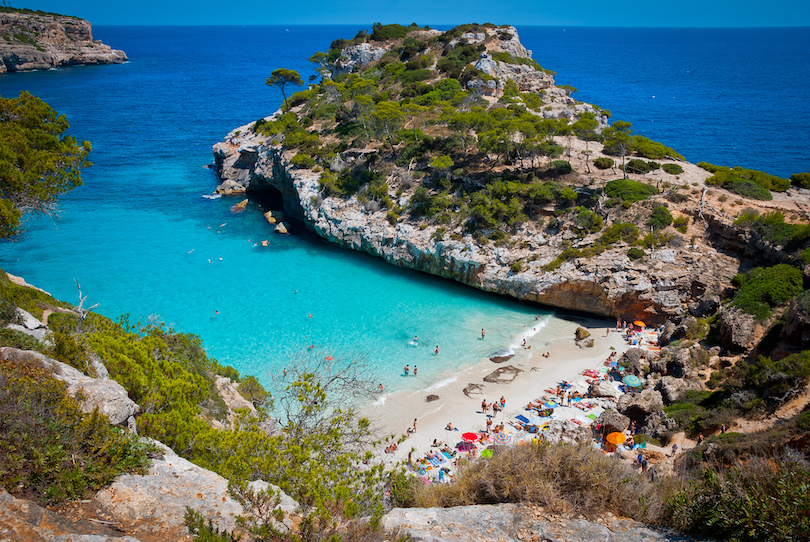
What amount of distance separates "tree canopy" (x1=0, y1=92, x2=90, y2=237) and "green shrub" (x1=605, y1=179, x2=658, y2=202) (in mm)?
30648

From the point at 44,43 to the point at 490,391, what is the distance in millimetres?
158869

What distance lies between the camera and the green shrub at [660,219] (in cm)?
3012

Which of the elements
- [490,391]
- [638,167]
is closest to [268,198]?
[490,391]

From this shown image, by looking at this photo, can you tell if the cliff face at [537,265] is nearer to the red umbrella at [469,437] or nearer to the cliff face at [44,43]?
the red umbrella at [469,437]

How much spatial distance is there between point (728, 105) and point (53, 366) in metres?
108

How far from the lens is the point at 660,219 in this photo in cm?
3014

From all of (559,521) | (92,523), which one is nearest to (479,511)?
(559,521)

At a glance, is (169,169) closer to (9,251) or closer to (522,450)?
(9,251)

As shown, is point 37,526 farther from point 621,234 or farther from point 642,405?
point 621,234

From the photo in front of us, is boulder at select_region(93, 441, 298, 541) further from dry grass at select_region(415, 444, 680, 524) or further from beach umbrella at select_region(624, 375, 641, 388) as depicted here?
beach umbrella at select_region(624, 375, 641, 388)

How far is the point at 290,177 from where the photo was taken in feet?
143

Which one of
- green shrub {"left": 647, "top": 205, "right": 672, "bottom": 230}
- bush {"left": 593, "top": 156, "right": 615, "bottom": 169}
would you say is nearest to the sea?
green shrub {"left": 647, "top": 205, "right": 672, "bottom": 230}

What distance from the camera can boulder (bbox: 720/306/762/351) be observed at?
22.4 m

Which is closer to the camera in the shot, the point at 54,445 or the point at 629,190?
the point at 54,445
